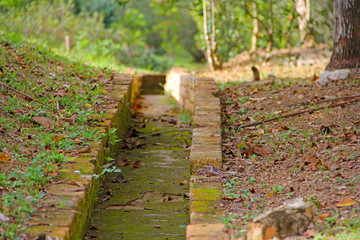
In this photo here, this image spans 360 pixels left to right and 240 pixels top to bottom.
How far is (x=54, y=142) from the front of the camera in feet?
11.5

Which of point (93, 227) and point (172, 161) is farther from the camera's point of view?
point (172, 161)

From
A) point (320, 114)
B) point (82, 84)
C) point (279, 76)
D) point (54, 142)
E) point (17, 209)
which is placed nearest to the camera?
point (17, 209)

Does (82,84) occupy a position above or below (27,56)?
below

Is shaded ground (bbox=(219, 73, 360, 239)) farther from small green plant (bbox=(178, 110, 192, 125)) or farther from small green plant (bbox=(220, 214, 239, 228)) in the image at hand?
small green plant (bbox=(178, 110, 192, 125))

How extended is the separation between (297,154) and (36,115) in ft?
7.92

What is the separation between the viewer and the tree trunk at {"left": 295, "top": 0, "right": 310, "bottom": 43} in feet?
30.3

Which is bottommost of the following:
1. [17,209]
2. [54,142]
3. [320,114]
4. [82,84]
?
[17,209]

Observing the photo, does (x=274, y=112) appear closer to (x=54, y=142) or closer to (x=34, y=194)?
(x=54, y=142)

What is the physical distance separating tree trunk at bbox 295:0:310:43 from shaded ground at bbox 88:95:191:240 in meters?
5.05

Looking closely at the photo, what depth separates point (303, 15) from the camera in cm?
919

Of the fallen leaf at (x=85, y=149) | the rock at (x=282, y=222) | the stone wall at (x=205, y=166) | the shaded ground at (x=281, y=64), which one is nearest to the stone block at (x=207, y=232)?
the stone wall at (x=205, y=166)

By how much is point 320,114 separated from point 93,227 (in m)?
2.62

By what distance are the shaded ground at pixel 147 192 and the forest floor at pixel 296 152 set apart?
1.68ft

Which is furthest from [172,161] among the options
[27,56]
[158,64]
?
[158,64]
